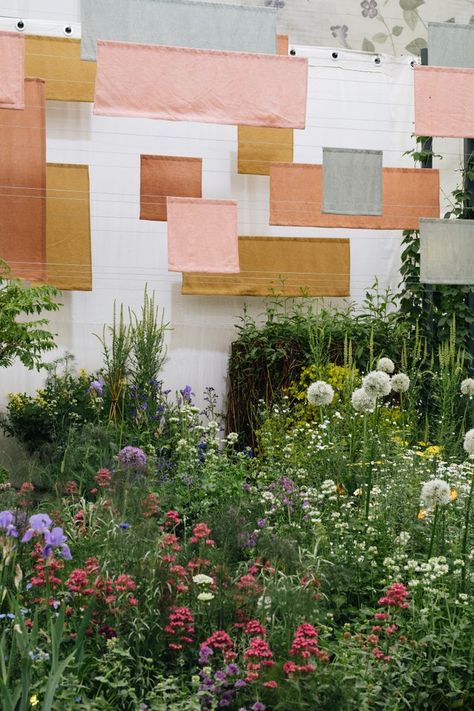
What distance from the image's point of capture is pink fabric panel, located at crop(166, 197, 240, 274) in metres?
5.43

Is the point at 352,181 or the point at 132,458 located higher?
the point at 352,181

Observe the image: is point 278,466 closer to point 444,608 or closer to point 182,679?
point 444,608

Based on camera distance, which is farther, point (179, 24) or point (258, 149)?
point (258, 149)

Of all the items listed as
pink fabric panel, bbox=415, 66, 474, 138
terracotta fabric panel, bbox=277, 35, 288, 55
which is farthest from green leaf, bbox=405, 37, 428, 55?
pink fabric panel, bbox=415, 66, 474, 138

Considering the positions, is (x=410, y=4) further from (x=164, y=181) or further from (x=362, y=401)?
(x=362, y=401)

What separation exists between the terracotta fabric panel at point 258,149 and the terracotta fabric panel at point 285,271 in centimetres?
44

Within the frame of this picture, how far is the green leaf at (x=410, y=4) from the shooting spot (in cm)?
668

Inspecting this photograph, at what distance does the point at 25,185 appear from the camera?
18.5 feet

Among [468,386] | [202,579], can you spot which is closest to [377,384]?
[202,579]

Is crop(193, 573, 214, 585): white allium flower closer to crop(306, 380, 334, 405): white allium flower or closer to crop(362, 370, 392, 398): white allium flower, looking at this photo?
crop(362, 370, 392, 398): white allium flower

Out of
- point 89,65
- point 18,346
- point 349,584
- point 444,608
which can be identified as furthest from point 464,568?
point 89,65

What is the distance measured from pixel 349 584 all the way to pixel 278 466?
1.54 meters

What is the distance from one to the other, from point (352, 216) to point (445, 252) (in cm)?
57

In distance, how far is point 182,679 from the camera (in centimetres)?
246
